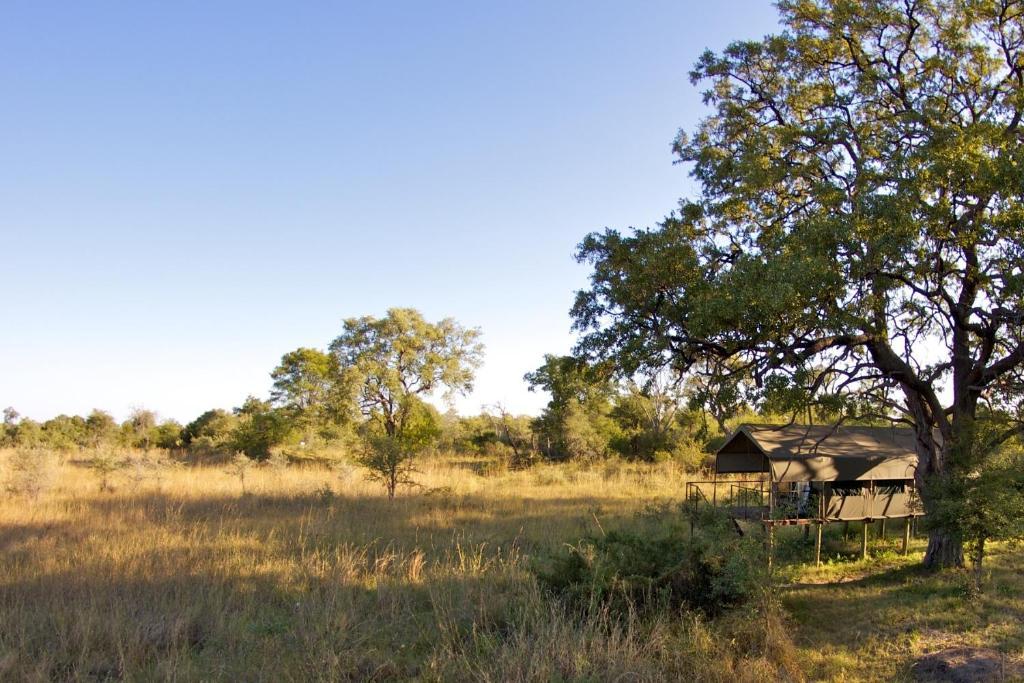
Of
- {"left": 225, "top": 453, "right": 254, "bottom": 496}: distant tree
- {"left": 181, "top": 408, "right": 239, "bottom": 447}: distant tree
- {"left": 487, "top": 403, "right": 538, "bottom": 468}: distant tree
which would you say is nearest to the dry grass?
{"left": 225, "top": 453, "right": 254, "bottom": 496}: distant tree

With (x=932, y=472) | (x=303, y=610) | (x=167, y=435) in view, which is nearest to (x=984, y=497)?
(x=932, y=472)

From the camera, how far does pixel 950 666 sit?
6.93 metres

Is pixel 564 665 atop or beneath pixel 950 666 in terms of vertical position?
atop

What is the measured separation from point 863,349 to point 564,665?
9049 millimetres

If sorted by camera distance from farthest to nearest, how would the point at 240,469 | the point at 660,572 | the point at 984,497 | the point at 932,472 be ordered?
the point at 240,469, the point at 932,472, the point at 984,497, the point at 660,572

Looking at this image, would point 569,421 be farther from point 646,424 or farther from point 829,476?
point 829,476

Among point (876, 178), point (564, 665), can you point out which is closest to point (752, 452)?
point (876, 178)

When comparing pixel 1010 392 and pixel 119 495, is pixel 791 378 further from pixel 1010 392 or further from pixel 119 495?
pixel 119 495

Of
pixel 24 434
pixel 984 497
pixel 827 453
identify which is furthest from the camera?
pixel 24 434

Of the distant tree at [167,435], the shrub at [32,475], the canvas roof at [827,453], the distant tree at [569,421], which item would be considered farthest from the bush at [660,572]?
the distant tree at [167,435]

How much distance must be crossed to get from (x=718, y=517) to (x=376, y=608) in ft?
15.2

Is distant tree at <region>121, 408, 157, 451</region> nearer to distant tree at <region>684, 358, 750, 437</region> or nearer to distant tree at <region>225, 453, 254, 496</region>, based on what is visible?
distant tree at <region>225, 453, 254, 496</region>

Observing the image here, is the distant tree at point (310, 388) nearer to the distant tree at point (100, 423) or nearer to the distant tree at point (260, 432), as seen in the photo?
the distant tree at point (260, 432)

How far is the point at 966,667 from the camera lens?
22.5 ft
